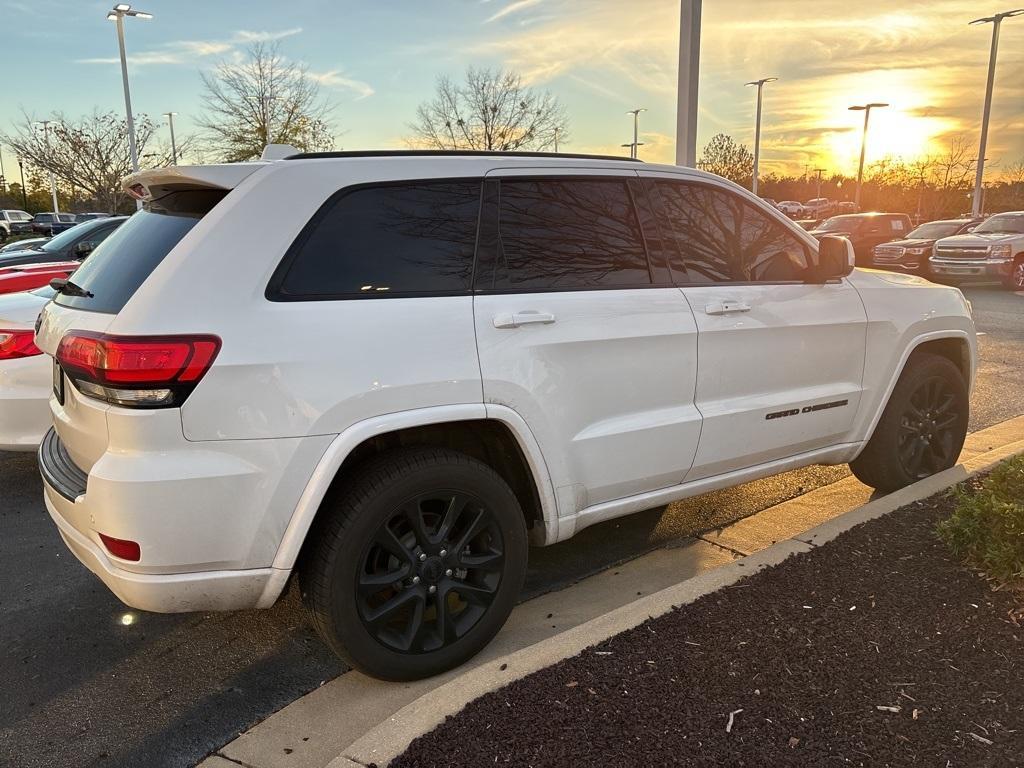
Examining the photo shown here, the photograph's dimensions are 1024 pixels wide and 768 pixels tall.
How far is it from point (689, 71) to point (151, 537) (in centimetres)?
755

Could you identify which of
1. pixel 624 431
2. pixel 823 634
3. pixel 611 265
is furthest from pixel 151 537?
pixel 823 634

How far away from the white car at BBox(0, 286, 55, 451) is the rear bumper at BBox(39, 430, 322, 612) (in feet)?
7.63

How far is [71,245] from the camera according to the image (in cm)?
900

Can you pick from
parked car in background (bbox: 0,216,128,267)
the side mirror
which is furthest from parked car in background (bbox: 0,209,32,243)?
the side mirror

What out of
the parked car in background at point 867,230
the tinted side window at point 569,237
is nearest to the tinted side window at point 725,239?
the tinted side window at point 569,237

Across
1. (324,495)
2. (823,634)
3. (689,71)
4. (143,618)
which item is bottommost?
(143,618)

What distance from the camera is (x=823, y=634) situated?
9.63 feet

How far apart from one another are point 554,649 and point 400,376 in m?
1.09

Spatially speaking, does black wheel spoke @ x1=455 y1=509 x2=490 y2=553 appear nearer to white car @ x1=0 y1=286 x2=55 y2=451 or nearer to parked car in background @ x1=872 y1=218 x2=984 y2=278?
white car @ x1=0 y1=286 x2=55 y2=451

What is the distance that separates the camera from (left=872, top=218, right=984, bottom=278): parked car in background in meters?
19.8

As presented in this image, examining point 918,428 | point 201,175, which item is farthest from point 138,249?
point 918,428

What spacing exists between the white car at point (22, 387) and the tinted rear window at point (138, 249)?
1.76 meters

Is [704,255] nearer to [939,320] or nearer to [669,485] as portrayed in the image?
[669,485]

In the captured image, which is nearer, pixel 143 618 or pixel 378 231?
pixel 378 231
